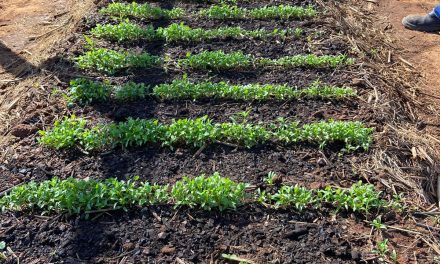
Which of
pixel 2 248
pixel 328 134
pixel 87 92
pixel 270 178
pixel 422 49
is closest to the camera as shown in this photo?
pixel 2 248

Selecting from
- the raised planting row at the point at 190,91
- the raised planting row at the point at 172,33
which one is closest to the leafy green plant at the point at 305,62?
the raised planting row at the point at 190,91

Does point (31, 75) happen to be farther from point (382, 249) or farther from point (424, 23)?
point (424, 23)

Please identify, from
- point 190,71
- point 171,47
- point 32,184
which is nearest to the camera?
point 32,184

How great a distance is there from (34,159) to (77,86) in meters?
0.97

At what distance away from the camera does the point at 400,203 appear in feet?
11.6

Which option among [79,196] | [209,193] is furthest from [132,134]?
[209,193]

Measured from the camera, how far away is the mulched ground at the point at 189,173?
10.2 feet

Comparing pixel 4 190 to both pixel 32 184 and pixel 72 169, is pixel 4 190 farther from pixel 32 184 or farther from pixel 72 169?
pixel 72 169

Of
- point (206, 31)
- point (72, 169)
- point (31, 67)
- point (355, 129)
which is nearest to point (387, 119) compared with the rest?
point (355, 129)

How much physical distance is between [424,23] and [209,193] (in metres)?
4.21

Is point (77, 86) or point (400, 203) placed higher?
point (77, 86)

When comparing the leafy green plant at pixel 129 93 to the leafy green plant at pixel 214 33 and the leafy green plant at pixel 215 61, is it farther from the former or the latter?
the leafy green plant at pixel 214 33

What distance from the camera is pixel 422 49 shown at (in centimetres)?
589

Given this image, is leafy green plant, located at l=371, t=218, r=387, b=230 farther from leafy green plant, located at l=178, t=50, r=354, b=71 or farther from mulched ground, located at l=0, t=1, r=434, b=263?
leafy green plant, located at l=178, t=50, r=354, b=71
